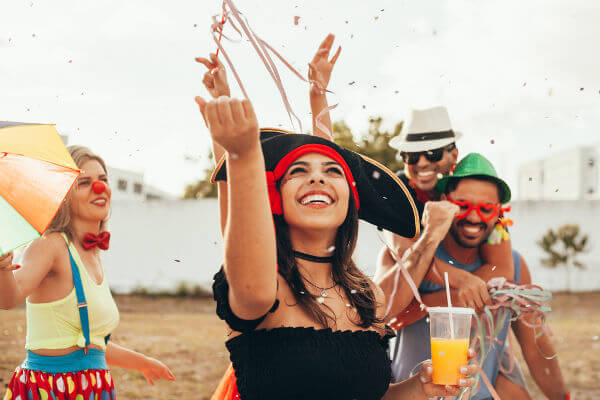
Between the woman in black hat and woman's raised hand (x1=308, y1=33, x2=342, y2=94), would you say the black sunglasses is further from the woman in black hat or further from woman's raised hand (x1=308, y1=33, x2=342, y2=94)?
the woman in black hat

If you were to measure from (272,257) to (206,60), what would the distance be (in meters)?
1.19

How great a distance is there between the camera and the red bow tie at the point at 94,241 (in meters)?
3.04

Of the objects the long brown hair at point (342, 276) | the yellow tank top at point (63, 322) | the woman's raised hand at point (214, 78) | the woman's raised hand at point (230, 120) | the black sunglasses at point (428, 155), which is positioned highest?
the woman's raised hand at point (214, 78)

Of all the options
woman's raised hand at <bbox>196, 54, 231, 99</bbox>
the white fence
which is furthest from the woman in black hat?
the white fence

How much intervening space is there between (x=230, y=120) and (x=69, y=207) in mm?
2044

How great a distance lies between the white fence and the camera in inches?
618

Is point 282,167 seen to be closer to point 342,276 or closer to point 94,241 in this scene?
point 342,276

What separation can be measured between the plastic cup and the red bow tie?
183cm

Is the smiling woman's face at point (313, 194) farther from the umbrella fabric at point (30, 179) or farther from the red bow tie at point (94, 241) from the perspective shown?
the red bow tie at point (94, 241)

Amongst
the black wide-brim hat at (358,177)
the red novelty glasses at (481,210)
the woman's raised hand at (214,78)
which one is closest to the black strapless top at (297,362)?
the black wide-brim hat at (358,177)

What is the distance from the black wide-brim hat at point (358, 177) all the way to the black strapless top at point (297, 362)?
1.32ft

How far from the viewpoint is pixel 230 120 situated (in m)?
1.32

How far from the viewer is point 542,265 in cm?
1639

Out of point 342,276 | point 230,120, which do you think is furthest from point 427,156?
point 230,120
